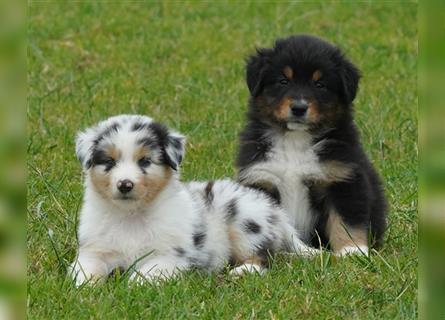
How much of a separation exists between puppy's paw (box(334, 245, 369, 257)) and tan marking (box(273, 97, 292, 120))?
37.7 inches

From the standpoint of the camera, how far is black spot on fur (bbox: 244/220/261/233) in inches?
221

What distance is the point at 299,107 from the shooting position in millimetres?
6105

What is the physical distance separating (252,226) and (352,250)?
67cm

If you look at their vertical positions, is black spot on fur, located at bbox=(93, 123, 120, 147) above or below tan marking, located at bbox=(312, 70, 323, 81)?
above

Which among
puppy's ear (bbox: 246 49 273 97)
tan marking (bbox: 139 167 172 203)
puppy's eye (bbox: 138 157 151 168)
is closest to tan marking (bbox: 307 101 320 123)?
puppy's ear (bbox: 246 49 273 97)

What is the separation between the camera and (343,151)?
243 inches

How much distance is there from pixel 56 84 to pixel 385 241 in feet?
18.9

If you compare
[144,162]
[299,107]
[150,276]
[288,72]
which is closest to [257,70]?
[288,72]

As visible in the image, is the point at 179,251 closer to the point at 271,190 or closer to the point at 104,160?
the point at 104,160

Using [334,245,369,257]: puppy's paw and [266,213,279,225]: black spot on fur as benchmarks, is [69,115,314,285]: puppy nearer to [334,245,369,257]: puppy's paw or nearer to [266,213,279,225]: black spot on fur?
[266,213,279,225]: black spot on fur

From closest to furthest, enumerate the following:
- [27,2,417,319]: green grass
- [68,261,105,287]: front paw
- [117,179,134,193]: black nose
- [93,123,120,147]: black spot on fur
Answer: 1. [27,2,417,319]: green grass
2. [68,261,105,287]: front paw
3. [117,179,134,193]: black nose
4. [93,123,120,147]: black spot on fur

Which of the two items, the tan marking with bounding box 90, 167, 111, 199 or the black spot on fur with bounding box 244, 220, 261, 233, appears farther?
the black spot on fur with bounding box 244, 220, 261, 233

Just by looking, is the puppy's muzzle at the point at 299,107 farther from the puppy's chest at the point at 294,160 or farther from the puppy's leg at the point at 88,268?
the puppy's leg at the point at 88,268

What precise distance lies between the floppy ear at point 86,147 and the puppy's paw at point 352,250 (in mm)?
1604
